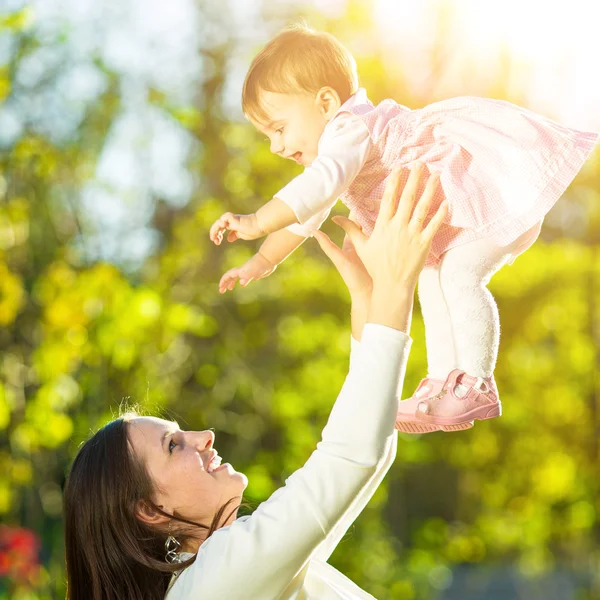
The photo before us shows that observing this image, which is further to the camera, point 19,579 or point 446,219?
point 19,579

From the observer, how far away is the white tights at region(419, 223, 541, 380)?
1402 millimetres

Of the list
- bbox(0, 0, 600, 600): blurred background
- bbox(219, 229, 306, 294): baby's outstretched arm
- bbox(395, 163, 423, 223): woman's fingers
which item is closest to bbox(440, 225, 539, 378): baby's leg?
bbox(395, 163, 423, 223): woman's fingers

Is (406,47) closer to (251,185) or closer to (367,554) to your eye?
(251,185)

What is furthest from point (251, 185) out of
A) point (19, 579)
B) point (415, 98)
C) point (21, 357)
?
point (19, 579)

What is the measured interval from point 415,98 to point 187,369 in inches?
73.0

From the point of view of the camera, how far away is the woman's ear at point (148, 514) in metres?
1.53

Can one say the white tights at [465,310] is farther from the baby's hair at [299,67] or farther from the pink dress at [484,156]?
the baby's hair at [299,67]

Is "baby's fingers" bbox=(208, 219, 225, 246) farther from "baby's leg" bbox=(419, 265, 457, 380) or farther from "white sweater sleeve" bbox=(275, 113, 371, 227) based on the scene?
"baby's leg" bbox=(419, 265, 457, 380)

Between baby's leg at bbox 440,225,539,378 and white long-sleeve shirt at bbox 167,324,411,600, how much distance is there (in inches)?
7.1

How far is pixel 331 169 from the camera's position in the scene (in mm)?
1327

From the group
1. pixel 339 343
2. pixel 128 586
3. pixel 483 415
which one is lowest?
pixel 339 343

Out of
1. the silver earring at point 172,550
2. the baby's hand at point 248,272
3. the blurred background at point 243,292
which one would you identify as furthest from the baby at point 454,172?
the blurred background at point 243,292

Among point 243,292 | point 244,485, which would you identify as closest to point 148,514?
point 244,485

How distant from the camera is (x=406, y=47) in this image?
4.87m
